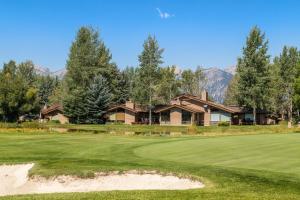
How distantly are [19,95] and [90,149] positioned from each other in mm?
59665

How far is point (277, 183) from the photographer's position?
15.6 meters

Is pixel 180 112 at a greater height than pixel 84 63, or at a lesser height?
lesser

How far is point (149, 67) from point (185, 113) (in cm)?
1293

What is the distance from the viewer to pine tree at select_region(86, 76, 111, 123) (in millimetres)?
91625

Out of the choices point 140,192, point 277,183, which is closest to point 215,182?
point 277,183

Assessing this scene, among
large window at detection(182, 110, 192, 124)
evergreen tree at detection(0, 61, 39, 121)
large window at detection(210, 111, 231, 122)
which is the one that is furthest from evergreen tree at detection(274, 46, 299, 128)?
evergreen tree at detection(0, 61, 39, 121)

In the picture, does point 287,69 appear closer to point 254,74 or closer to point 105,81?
point 254,74

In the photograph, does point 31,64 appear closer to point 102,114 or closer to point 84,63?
point 84,63

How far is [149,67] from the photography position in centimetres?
9644

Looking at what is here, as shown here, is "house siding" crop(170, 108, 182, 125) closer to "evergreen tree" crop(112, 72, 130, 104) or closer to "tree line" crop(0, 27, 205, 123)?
"tree line" crop(0, 27, 205, 123)

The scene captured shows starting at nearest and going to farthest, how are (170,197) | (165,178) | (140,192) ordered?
(170,197)
(140,192)
(165,178)

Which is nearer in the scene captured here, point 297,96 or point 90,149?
point 90,149

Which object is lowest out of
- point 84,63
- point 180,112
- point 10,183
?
point 10,183

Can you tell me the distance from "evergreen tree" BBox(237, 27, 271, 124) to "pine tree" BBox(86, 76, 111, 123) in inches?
1154
